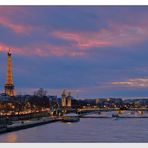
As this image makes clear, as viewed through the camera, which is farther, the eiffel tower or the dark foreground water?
the eiffel tower

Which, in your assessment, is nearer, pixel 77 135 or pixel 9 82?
pixel 77 135

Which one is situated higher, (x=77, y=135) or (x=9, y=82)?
(x=9, y=82)

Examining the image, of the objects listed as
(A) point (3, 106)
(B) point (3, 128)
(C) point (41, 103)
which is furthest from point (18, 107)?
(B) point (3, 128)

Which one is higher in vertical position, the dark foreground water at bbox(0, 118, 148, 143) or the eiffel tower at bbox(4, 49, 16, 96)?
the eiffel tower at bbox(4, 49, 16, 96)

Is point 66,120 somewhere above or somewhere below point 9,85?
below

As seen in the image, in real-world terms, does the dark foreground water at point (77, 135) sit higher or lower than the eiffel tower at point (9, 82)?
lower

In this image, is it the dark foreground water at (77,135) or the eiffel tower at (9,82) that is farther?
the eiffel tower at (9,82)
